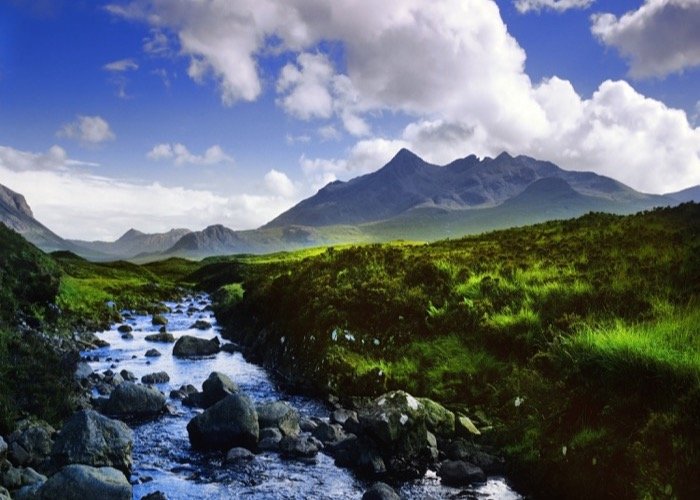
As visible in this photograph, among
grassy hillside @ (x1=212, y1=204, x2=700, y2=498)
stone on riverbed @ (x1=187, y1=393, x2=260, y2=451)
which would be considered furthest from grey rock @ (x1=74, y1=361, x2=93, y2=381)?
grassy hillside @ (x1=212, y1=204, x2=700, y2=498)

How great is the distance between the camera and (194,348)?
102 feet

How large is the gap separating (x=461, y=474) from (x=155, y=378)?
15.4m

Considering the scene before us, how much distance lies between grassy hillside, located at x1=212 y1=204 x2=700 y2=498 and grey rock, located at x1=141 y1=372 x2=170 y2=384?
17.4 feet

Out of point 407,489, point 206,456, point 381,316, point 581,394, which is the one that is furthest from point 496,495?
point 381,316

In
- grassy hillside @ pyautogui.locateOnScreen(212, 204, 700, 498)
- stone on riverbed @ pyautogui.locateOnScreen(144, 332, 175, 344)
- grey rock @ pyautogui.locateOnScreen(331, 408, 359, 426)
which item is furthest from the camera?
stone on riverbed @ pyautogui.locateOnScreen(144, 332, 175, 344)

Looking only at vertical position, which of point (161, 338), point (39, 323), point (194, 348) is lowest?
point (161, 338)

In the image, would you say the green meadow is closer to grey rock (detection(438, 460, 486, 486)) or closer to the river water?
grey rock (detection(438, 460, 486, 486))

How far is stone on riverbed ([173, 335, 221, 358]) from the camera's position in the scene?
3073cm

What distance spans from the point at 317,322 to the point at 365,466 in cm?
1145

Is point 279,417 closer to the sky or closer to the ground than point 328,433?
closer to the sky

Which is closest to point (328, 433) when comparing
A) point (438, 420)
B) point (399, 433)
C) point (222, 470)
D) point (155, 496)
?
point (399, 433)

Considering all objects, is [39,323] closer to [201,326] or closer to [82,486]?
[201,326]

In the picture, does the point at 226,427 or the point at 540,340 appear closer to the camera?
the point at 226,427

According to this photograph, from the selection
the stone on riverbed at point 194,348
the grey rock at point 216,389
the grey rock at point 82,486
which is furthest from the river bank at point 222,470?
the stone on riverbed at point 194,348
